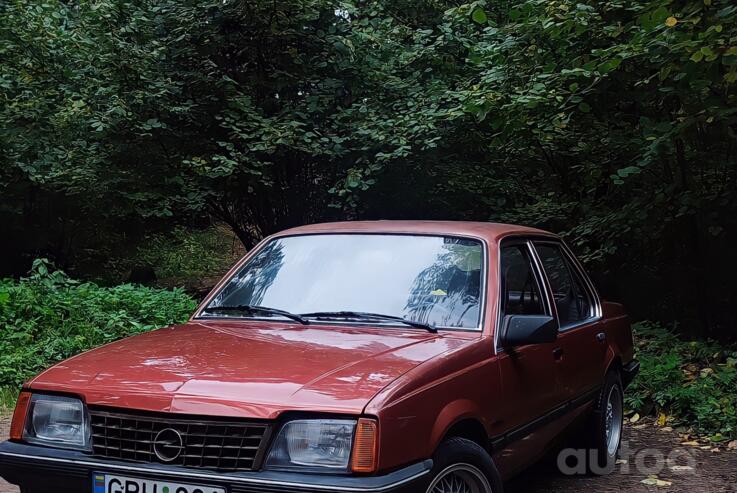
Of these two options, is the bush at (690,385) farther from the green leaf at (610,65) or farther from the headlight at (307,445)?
the headlight at (307,445)

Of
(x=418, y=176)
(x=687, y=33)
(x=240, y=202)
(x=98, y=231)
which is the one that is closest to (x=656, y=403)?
(x=687, y=33)

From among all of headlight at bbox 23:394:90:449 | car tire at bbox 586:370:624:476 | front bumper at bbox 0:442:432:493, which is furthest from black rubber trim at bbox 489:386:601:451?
headlight at bbox 23:394:90:449

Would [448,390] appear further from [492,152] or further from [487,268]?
[492,152]

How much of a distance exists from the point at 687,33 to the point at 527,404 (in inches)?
159

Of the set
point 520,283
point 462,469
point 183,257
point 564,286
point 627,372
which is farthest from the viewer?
point 183,257

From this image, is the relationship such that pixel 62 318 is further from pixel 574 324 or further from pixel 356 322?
pixel 574 324

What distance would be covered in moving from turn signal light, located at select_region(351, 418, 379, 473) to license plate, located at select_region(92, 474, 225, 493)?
49 centimetres

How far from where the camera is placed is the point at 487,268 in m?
3.96

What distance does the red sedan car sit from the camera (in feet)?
9.07

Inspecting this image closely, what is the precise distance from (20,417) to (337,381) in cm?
140

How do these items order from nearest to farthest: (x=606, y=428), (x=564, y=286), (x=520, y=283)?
1. (x=520, y=283)
2. (x=564, y=286)
3. (x=606, y=428)

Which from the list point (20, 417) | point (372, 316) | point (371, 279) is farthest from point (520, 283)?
point (20, 417)

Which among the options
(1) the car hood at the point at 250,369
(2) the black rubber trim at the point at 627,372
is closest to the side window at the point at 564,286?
(2) the black rubber trim at the point at 627,372

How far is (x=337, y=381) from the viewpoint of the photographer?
290 cm
